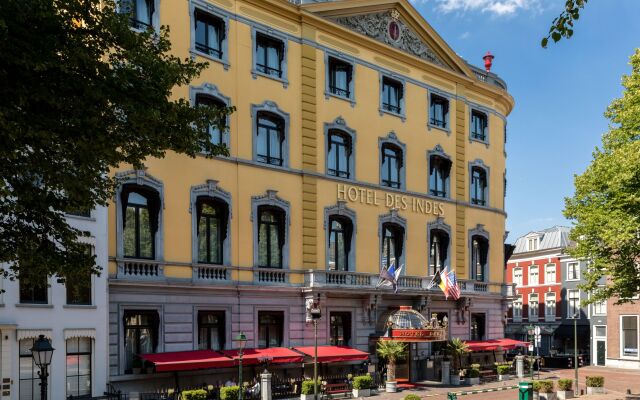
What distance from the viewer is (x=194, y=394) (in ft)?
90.2

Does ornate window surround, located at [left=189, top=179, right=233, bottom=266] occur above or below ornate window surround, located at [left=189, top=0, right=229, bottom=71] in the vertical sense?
below

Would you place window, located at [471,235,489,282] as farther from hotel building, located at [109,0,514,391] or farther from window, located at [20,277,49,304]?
window, located at [20,277,49,304]

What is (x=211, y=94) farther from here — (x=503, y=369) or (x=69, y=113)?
(x=503, y=369)

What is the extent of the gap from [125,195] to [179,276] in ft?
13.9

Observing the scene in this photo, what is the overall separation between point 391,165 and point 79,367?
2082 centimetres

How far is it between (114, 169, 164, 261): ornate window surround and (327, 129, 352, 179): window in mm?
10146

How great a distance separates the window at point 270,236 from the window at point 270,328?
236 cm

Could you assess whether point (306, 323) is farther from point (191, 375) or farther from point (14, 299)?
point (14, 299)

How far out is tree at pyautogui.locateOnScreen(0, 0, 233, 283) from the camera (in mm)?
14352

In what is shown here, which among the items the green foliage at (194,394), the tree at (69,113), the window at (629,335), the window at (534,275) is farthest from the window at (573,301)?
the tree at (69,113)

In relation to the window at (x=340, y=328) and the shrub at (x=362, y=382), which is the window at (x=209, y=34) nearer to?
the window at (x=340, y=328)

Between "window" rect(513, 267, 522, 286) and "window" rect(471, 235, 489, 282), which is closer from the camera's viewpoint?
"window" rect(471, 235, 489, 282)

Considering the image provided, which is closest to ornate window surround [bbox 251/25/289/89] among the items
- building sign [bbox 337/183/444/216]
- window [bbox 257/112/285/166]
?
window [bbox 257/112/285/166]

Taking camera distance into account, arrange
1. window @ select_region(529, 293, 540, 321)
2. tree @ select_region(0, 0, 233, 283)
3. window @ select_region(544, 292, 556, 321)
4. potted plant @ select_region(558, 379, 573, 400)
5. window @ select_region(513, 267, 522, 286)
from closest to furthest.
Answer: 1. tree @ select_region(0, 0, 233, 283)
2. potted plant @ select_region(558, 379, 573, 400)
3. window @ select_region(544, 292, 556, 321)
4. window @ select_region(529, 293, 540, 321)
5. window @ select_region(513, 267, 522, 286)
